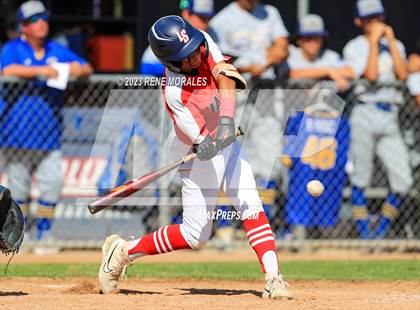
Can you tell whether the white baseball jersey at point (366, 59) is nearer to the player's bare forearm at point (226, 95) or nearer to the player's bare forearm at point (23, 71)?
the player's bare forearm at point (23, 71)

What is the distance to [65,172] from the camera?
11.4m

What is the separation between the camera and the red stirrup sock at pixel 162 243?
720 centimetres

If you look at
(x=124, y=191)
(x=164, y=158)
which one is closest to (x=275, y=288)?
(x=124, y=191)

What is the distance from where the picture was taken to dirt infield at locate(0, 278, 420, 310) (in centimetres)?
653

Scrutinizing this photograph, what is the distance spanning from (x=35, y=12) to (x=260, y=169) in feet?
9.22

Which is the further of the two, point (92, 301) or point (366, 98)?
point (366, 98)

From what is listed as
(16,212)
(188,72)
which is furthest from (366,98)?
(16,212)

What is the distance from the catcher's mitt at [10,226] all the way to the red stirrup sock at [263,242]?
1.55 metres

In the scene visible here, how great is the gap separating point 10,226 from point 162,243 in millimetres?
1059

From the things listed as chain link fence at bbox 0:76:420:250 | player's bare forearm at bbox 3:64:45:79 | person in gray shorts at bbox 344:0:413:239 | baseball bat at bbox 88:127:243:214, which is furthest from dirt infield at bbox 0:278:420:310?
player's bare forearm at bbox 3:64:45:79

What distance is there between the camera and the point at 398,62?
36.4ft

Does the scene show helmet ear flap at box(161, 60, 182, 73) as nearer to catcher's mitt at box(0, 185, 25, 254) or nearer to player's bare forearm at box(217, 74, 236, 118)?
player's bare forearm at box(217, 74, 236, 118)

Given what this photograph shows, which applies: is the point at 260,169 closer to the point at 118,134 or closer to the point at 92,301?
the point at 118,134

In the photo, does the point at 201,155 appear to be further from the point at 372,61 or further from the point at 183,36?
the point at 372,61
